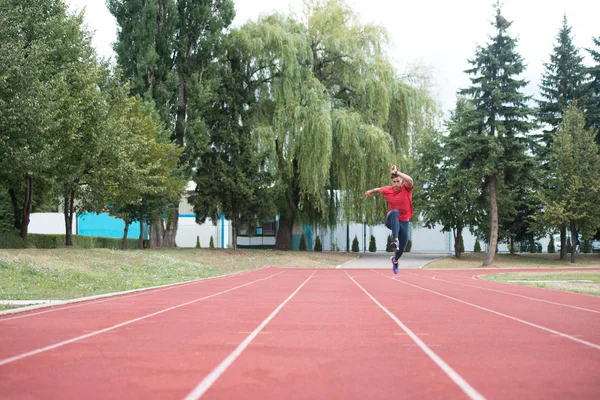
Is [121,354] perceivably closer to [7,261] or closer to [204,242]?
[7,261]

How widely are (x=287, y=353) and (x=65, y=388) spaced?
2108 millimetres

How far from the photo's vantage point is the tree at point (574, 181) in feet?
113

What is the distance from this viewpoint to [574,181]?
34.5 meters

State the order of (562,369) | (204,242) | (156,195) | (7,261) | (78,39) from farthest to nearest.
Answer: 1. (204,242)
2. (156,195)
3. (78,39)
4. (7,261)
5. (562,369)

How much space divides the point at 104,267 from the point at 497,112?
22588 millimetres

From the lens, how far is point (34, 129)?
2083cm

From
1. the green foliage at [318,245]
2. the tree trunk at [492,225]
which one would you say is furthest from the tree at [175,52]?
the tree trunk at [492,225]

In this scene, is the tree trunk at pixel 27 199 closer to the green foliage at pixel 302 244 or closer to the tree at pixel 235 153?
the tree at pixel 235 153

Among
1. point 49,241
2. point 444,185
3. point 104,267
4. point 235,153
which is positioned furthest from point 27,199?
point 444,185

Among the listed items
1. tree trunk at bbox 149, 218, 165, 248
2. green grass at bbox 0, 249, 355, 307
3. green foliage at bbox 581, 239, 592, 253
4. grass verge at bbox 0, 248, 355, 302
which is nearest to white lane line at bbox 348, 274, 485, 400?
grass verge at bbox 0, 248, 355, 302

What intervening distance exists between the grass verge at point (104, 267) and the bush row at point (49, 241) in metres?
3.99

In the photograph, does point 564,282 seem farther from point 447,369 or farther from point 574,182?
point 574,182

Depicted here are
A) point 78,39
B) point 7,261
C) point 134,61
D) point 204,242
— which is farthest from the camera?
point 204,242

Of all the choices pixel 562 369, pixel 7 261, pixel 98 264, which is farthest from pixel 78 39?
pixel 562 369
